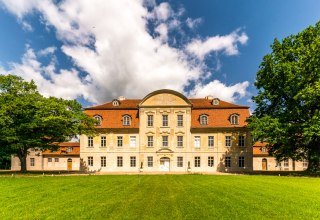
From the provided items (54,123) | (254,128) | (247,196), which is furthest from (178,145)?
(247,196)

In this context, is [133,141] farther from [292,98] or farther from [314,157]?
[314,157]

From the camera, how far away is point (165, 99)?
39.1 metres

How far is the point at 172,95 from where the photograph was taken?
3906 cm

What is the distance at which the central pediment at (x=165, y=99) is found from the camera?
1532 inches

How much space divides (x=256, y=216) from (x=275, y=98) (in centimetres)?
2389

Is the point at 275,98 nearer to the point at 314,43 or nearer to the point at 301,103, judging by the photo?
the point at 301,103

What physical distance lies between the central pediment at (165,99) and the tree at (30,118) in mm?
10619

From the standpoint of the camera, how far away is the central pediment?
38.9 meters

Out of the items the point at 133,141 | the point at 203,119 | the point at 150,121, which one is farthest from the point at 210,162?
the point at 133,141

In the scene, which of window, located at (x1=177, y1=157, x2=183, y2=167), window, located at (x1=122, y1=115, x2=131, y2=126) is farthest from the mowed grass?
window, located at (x1=122, y1=115, x2=131, y2=126)

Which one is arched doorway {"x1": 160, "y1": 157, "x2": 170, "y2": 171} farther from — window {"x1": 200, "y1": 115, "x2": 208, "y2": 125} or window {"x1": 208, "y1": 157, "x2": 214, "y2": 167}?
window {"x1": 200, "y1": 115, "x2": 208, "y2": 125}

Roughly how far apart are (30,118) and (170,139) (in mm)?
19079

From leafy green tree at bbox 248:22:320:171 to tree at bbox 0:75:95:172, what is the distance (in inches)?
873

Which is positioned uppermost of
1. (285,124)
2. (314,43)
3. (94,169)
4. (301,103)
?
(314,43)
